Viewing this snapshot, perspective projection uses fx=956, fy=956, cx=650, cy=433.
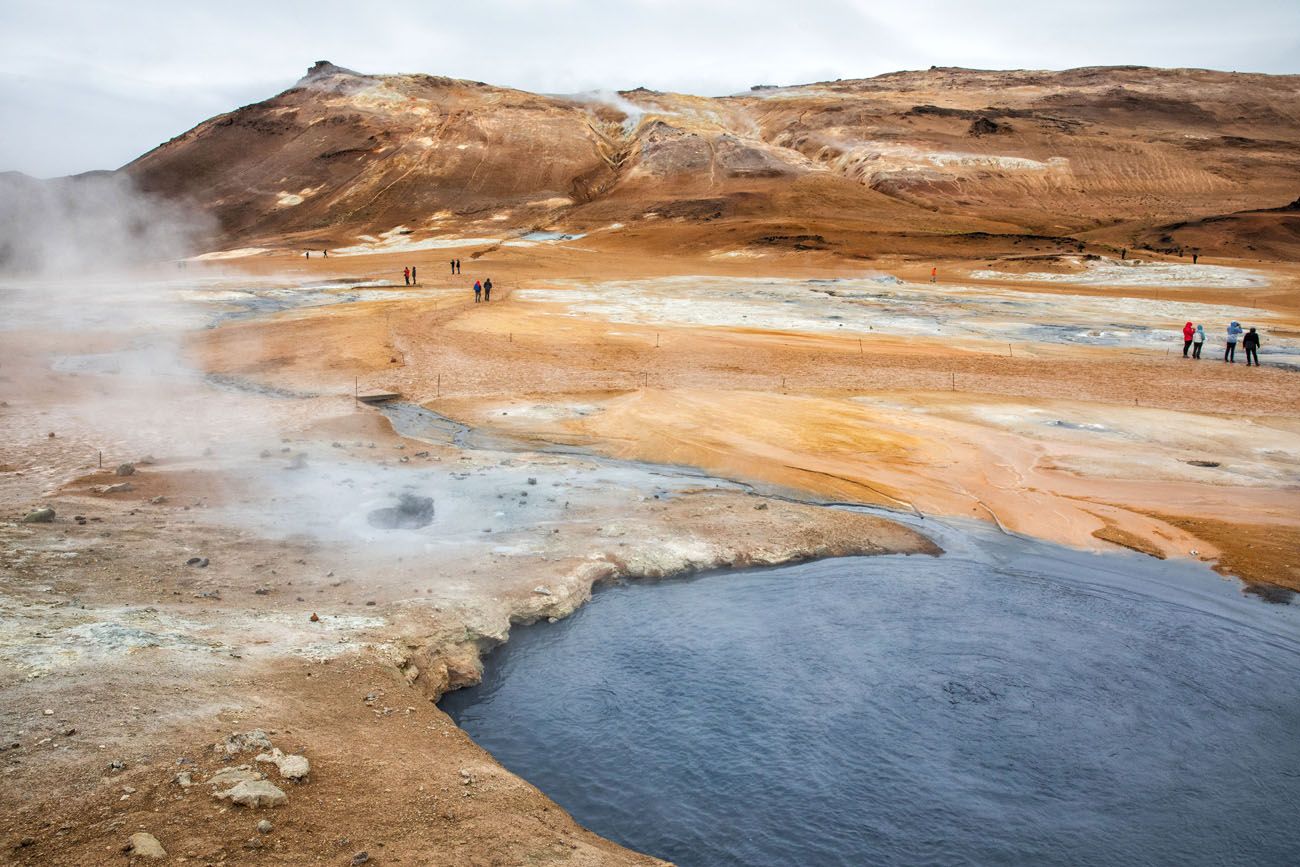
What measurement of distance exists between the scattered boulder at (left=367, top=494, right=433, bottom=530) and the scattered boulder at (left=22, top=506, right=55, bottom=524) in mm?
3607

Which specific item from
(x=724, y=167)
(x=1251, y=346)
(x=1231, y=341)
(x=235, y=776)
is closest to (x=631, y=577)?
(x=235, y=776)

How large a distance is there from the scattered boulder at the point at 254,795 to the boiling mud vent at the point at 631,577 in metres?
0.02

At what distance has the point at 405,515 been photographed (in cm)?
1295

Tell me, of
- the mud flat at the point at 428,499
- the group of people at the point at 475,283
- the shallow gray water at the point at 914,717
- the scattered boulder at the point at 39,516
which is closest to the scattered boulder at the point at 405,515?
the mud flat at the point at 428,499

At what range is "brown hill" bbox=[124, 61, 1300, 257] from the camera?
2682 inches

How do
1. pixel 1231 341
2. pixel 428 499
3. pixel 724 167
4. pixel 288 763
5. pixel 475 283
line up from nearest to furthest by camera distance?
pixel 288 763 < pixel 428 499 < pixel 1231 341 < pixel 475 283 < pixel 724 167

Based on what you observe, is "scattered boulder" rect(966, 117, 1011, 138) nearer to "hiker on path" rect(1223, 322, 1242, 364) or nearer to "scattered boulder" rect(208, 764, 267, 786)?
"hiker on path" rect(1223, 322, 1242, 364)

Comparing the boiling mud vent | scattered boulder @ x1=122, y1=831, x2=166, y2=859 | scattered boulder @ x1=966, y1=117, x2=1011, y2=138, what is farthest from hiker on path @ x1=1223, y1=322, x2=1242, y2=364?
scattered boulder @ x1=966, y1=117, x2=1011, y2=138

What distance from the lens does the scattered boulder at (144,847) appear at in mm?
5188

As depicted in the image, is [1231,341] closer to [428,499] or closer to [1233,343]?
[1233,343]

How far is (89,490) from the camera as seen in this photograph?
504 inches

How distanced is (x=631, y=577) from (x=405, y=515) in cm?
340

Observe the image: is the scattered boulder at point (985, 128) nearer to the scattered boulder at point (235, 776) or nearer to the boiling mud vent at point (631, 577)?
the boiling mud vent at point (631, 577)

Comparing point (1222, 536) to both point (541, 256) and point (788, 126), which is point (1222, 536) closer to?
point (541, 256)
